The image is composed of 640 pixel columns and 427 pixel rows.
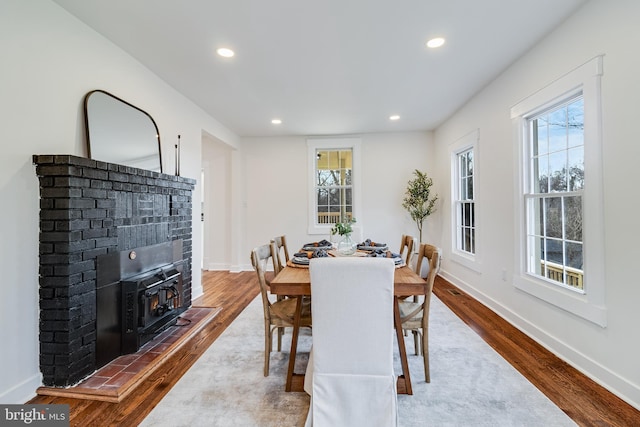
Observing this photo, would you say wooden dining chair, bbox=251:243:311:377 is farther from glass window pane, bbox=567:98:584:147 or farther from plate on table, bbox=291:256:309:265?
glass window pane, bbox=567:98:584:147

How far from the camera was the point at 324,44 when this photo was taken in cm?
254

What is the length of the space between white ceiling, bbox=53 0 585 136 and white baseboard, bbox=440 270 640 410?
2589mm

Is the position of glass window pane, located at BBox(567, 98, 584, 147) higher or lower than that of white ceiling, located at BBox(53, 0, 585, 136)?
lower

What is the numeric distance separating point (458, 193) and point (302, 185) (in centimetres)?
280

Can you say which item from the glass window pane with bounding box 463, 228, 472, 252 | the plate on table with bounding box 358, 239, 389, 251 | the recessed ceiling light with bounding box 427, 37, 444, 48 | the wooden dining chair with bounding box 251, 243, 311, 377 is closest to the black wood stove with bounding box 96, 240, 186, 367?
the wooden dining chair with bounding box 251, 243, 311, 377

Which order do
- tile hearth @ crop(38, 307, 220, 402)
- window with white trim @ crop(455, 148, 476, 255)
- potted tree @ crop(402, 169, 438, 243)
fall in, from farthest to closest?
potted tree @ crop(402, 169, 438, 243)
window with white trim @ crop(455, 148, 476, 255)
tile hearth @ crop(38, 307, 220, 402)

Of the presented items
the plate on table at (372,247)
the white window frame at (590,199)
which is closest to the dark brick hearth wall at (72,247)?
the plate on table at (372,247)

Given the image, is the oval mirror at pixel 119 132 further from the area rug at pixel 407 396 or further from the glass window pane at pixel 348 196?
the glass window pane at pixel 348 196

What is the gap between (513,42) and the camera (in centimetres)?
255

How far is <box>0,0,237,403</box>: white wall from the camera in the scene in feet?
5.75

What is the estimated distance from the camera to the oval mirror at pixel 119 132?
2.30 m

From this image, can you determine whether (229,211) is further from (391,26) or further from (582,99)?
(582,99)

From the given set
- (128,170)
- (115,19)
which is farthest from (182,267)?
(115,19)

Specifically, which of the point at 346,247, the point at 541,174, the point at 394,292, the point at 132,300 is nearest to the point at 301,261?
the point at 346,247
